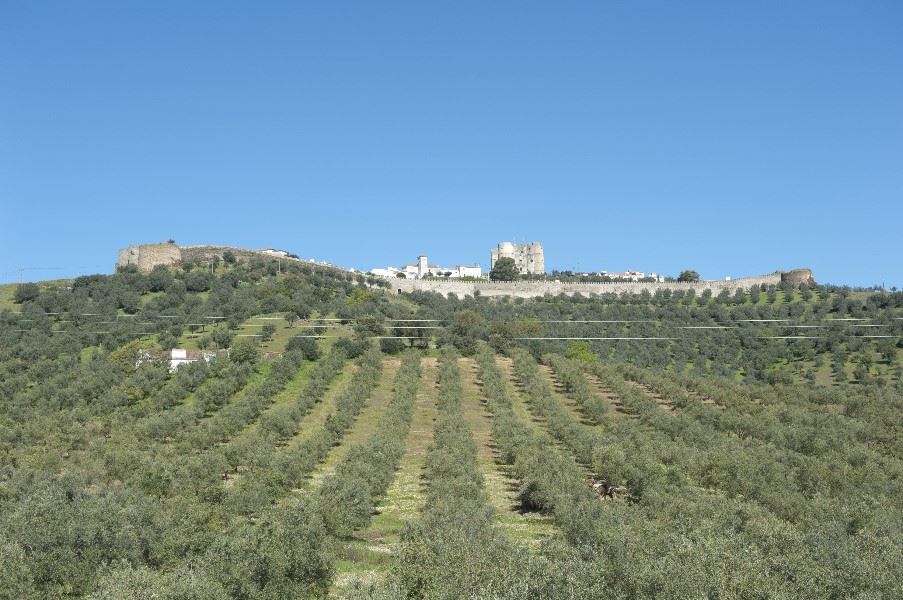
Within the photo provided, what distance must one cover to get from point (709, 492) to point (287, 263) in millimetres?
89865

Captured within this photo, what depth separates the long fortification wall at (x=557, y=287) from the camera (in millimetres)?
136875

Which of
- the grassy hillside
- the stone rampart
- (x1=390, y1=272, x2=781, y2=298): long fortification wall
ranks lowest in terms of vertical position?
the grassy hillside

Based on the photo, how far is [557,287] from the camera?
461ft

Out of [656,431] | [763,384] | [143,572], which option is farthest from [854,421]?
[143,572]

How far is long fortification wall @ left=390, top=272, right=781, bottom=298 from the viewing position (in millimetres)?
136875

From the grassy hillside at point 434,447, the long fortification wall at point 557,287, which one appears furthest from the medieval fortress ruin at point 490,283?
the grassy hillside at point 434,447

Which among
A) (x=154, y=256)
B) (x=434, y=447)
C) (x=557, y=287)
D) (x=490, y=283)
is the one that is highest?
(x=154, y=256)

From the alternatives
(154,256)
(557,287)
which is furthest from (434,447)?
(557,287)

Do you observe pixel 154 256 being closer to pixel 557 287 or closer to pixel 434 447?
pixel 557 287

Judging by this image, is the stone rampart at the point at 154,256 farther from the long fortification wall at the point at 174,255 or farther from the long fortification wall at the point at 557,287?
the long fortification wall at the point at 557,287

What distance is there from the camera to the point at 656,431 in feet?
200

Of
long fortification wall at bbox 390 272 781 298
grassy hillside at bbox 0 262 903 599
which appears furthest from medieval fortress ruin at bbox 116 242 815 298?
grassy hillside at bbox 0 262 903 599

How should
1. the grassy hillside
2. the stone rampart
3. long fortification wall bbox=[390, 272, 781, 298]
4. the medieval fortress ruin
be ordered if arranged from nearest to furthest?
1. the grassy hillside
2. the stone rampart
3. the medieval fortress ruin
4. long fortification wall bbox=[390, 272, 781, 298]

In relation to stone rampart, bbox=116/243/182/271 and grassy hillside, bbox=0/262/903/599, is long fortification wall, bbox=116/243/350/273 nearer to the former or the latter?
stone rampart, bbox=116/243/182/271
